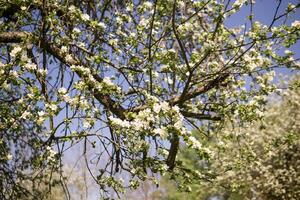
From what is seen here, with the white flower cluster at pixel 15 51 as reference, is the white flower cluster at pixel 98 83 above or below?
below

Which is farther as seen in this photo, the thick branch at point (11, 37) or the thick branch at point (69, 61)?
the thick branch at point (11, 37)

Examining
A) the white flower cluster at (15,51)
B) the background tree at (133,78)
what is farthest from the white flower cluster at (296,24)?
the white flower cluster at (15,51)

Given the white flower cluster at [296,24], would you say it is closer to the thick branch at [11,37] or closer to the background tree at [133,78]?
the background tree at [133,78]

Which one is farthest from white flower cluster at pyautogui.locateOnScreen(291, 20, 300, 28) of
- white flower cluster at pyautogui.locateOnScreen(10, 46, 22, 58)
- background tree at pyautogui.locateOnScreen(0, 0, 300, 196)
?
white flower cluster at pyautogui.locateOnScreen(10, 46, 22, 58)

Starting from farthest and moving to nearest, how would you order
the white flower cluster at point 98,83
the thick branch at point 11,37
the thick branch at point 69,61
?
the thick branch at point 11,37 < the thick branch at point 69,61 < the white flower cluster at point 98,83

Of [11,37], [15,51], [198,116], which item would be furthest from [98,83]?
[198,116]

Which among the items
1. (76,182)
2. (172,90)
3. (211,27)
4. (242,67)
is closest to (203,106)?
(172,90)

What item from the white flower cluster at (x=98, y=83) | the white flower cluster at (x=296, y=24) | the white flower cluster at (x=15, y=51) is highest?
the white flower cluster at (x=296, y=24)

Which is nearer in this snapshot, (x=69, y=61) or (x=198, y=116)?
(x=69, y=61)

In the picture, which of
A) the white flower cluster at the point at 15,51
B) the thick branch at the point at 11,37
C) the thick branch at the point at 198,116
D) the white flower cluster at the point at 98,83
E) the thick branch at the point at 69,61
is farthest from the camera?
the thick branch at the point at 198,116

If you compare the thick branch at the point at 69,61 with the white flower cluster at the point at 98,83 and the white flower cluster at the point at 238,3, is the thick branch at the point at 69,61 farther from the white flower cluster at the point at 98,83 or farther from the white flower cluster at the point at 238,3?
the white flower cluster at the point at 238,3

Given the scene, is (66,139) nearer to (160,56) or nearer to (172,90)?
(160,56)

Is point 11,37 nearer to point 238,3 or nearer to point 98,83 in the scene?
point 98,83

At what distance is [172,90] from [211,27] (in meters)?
2.63
